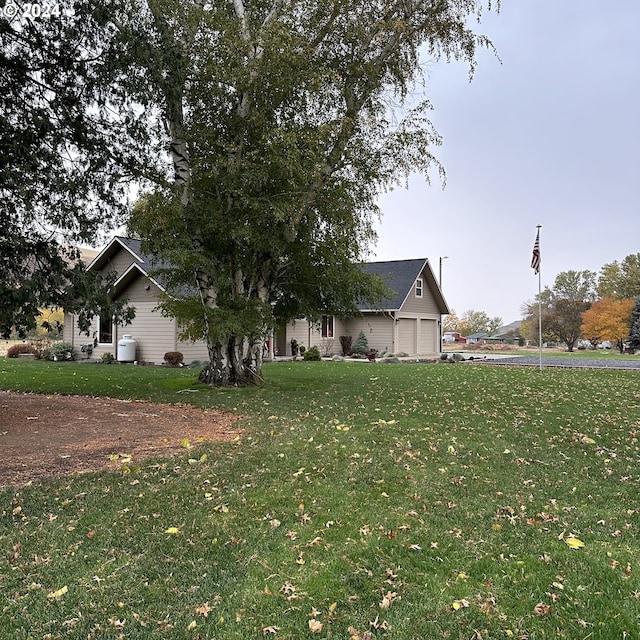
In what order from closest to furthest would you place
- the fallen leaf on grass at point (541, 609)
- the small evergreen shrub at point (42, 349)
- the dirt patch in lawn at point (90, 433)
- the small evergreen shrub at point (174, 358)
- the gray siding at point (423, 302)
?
the fallen leaf on grass at point (541, 609) → the dirt patch in lawn at point (90, 433) → the small evergreen shrub at point (174, 358) → the small evergreen shrub at point (42, 349) → the gray siding at point (423, 302)

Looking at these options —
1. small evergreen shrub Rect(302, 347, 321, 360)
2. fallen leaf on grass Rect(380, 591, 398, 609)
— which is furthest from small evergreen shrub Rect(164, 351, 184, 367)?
fallen leaf on grass Rect(380, 591, 398, 609)

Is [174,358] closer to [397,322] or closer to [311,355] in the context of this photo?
[311,355]

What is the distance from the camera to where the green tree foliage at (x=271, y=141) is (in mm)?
9820

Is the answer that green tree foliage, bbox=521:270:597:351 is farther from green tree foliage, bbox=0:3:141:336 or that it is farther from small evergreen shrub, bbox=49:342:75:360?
green tree foliage, bbox=0:3:141:336

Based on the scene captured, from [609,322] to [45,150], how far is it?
128ft

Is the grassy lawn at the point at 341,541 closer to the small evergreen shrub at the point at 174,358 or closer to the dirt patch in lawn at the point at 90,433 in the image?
the dirt patch in lawn at the point at 90,433

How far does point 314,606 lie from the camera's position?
9.38 feet

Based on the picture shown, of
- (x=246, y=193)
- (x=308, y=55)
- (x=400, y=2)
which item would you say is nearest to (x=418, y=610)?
(x=246, y=193)

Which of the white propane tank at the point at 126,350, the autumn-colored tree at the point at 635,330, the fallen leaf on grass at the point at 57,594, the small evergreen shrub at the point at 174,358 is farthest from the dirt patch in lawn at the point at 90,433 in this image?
the autumn-colored tree at the point at 635,330

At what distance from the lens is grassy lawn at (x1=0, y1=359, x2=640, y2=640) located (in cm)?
275

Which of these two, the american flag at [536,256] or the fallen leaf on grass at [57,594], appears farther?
the american flag at [536,256]

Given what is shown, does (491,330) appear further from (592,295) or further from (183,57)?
(183,57)

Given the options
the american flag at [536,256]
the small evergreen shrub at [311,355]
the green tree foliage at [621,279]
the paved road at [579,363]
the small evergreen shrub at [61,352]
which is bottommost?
the paved road at [579,363]

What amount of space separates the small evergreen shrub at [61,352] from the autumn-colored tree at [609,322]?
34081 mm
